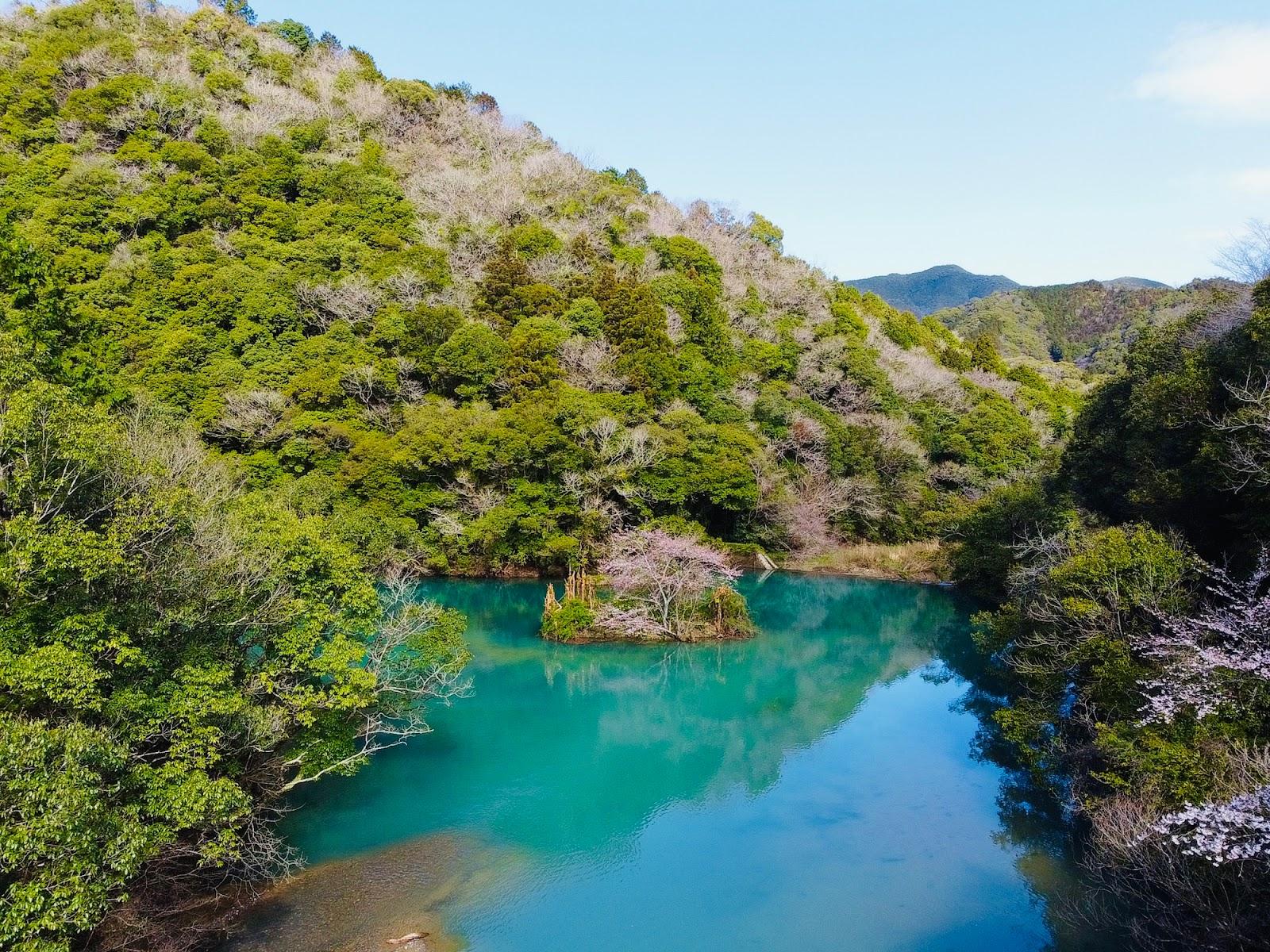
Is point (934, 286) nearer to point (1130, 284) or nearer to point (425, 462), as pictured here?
point (1130, 284)

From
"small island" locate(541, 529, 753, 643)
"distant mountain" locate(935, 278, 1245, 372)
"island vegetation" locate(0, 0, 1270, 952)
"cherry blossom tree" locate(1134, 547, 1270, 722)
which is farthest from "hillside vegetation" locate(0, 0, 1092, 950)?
"distant mountain" locate(935, 278, 1245, 372)

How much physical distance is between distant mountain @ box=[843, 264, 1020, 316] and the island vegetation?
220ft

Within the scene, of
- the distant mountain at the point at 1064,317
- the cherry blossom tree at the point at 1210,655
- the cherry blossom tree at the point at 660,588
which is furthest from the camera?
the distant mountain at the point at 1064,317

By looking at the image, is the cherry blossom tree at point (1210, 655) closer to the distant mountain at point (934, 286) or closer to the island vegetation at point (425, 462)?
the island vegetation at point (425, 462)

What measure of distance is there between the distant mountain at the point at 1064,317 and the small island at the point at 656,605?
54489mm

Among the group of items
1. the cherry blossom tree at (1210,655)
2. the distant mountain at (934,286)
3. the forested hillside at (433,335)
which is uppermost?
the distant mountain at (934,286)

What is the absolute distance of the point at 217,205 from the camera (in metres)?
32.5

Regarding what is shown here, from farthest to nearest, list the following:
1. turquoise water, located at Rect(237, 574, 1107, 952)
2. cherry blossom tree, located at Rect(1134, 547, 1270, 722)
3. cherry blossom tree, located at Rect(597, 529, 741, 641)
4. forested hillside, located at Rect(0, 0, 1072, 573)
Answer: forested hillside, located at Rect(0, 0, 1072, 573) < cherry blossom tree, located at Rect(597, 529, 741, 641) < turquoise water, located at Rect(237, 574, 1107, 952) < cherry blossom tree, located at Rect(1134, 547, 1270, 722)

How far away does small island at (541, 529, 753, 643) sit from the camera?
2017 centimetres

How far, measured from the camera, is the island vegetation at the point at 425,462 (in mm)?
7863

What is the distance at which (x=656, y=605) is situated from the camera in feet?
67.1

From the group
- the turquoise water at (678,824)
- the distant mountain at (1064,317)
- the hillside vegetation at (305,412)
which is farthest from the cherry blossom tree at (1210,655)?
the distant mountain at (1064,317)

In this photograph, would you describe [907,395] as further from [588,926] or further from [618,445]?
[588,926]

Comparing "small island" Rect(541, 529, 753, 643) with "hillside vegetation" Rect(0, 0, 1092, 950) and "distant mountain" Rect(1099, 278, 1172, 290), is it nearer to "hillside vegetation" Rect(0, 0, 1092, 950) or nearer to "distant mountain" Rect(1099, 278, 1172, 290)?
"hillside vegetation" Rect(0, 0, 1092, 950)
